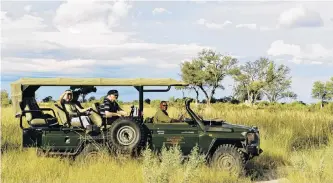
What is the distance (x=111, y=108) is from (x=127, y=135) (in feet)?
3.68

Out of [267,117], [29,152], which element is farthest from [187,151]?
[267,117]

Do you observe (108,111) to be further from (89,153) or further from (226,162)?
A: (226,162)

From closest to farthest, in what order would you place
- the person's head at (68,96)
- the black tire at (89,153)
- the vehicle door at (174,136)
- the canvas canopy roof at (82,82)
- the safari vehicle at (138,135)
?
1. the safari vehicle at (138,135)
2. the vehicle door at (174,136)
3. the black tire at (89,153)
4. the canvas canopy roof at (82,82)
5. the person's head at (68,96)

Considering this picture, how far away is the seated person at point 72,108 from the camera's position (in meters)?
12.4

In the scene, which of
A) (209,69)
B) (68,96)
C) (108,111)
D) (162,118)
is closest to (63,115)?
(68,96)

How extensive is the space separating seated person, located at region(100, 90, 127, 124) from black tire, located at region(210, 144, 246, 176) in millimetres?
2284

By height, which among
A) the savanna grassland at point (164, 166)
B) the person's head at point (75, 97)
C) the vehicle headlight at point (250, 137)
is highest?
the person's head at point (75, 97)

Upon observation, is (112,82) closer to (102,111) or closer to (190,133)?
(102,111)

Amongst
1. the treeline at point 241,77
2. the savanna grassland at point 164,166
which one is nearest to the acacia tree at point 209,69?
the treeline at point 241,77

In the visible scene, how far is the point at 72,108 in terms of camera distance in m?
12.7

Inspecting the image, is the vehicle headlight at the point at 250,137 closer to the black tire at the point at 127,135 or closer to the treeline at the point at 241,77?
the black tire at the point at 127,135

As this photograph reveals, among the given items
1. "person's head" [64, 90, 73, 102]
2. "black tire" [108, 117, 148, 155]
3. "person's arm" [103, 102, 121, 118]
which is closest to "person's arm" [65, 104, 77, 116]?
"person's head" [64, 90, 73, 102]

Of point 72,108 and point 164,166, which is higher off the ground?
point 72,108

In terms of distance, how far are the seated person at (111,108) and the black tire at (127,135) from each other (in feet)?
2.25
